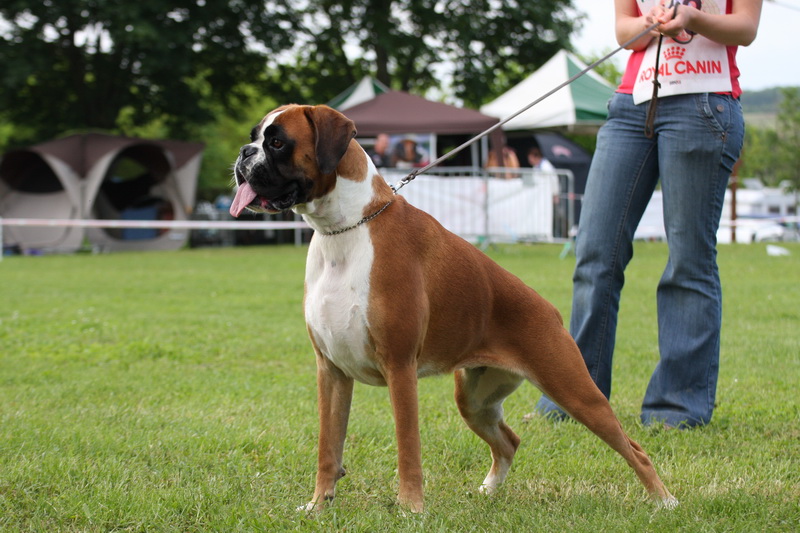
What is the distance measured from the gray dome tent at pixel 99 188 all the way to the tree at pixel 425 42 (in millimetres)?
6382

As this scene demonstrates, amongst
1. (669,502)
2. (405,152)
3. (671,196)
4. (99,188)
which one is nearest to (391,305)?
(669,502)

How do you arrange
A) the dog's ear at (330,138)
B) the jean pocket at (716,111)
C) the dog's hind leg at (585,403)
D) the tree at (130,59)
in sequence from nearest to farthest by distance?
the dog's ear at (330,138), the dog's hind leg at (585,403), the jean pocket at (716,111), the tree at (130,59)

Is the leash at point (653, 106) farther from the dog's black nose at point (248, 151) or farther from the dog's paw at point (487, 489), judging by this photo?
the dog's black nose at point (248, 151)

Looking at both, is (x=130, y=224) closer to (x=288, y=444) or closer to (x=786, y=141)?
(x=288, y=444)

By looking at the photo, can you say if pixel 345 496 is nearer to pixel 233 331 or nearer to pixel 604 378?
pixel 604 378

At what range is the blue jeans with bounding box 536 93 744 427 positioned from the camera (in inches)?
161

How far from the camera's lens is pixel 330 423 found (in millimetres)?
3148

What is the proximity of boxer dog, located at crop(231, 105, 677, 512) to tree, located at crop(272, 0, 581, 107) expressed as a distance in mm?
23245

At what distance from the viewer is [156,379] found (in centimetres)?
552

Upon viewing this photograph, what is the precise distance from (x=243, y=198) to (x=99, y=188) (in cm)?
2045

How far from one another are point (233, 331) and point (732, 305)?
504cm

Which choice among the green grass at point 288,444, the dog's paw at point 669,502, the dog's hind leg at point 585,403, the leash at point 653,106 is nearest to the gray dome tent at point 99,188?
the green grass at point 288,444

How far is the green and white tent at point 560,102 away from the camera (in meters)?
17.0

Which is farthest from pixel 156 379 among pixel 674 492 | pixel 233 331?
pixel 674 492
